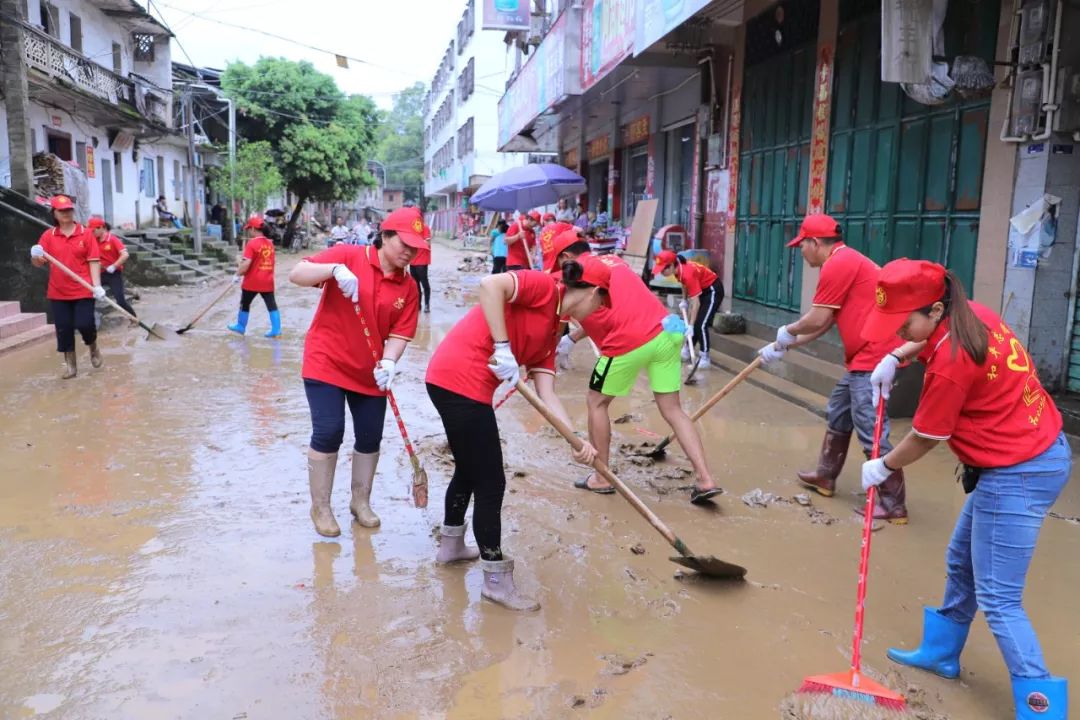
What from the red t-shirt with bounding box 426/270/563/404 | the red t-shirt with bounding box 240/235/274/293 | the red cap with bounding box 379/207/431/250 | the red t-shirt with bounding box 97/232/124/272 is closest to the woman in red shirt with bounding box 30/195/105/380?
the red t-shirt with bounding box 240/235/274/293

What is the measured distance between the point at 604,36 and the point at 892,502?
9301mm

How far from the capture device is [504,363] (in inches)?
133

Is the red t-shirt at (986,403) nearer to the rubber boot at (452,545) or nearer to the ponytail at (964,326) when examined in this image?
the ponytail at (964,326)

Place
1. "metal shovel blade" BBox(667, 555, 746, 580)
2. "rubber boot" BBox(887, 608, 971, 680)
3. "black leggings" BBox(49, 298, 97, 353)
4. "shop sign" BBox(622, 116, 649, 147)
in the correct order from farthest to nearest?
"shop sign" BBox(622, 116, 649, 147), "black leggings" BBox(49, 298, 97, 353), "metal shovel blade" BBox(667, 555, 746, 580), "rubber boot" BBox(887, 608, 971, 680)

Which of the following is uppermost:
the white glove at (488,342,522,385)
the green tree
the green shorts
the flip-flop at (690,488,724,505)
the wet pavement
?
the green tree

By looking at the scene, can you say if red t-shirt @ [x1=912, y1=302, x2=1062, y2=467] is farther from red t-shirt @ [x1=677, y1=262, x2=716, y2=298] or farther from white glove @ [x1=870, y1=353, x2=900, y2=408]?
red t-shirt @ [x1=677, y1=262, x2=716, y2=298]

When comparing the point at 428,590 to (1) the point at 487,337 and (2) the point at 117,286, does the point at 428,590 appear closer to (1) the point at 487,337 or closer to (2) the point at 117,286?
(1) the point at 487,337

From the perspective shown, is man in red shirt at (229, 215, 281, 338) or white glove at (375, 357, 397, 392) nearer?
white glove at (375, 357, 397, 392)

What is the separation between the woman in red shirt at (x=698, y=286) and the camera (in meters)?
8.47

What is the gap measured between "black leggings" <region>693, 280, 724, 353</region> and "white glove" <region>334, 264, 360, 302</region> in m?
5.55

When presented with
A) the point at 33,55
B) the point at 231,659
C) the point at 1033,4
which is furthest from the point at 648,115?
the point at 231,659

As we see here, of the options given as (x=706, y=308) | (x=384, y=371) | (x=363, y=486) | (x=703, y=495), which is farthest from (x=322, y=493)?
(x=706, y=308)

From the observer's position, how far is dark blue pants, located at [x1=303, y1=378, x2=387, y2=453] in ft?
13.5

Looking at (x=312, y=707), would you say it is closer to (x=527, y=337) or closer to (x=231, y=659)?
(x=231, y=659)
